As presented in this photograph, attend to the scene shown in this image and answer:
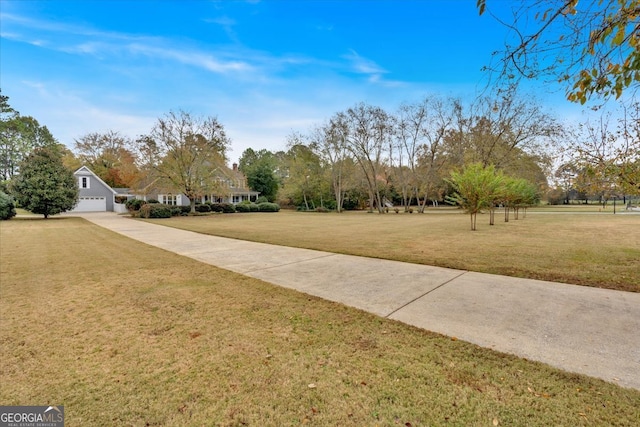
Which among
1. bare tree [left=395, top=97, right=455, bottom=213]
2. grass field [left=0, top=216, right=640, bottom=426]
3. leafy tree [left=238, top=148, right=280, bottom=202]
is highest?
bare tree [left=395, top=97, right=455, bottom=213]

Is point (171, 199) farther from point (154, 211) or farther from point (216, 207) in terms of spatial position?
point (154, 211)

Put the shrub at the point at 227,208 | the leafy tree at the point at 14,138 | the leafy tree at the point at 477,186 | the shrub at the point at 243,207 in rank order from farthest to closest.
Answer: the leafy tree at the point at 14,138, the shrub at the point at 243,207, the shrub at the point at 227,208, the leafy tree at the point at 477,186

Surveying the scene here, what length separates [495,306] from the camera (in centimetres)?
380

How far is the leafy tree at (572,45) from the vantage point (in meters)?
2.47

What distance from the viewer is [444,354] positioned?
2.62 m

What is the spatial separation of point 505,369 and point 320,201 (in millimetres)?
36000

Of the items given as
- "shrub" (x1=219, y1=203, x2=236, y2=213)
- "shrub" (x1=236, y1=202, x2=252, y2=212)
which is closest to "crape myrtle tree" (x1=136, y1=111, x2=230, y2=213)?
"shrub" (x1=219, y1=203, x2=236, y2=213)

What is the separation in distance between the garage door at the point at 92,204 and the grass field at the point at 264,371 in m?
38.6

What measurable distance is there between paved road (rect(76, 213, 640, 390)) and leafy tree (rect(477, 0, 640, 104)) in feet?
7.41

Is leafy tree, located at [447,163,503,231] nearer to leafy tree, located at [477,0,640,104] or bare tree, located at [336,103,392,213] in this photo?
leafy tree, located at [477,0,640,104]

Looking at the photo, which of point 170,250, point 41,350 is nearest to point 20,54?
point 170,250

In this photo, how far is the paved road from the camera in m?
2.61

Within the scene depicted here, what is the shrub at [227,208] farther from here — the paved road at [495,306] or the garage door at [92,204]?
the paved road at [495,306]

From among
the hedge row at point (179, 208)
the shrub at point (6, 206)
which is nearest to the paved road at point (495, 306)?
the hedge row at point (179, 208)
